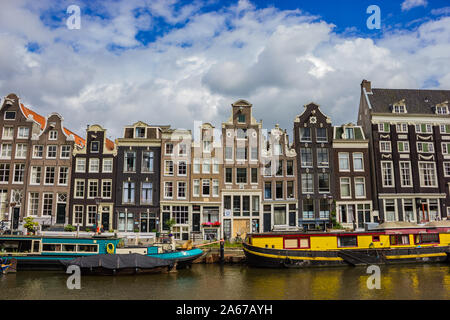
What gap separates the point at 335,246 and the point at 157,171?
23.7 m

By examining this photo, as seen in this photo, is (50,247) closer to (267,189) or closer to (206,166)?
(206,166)

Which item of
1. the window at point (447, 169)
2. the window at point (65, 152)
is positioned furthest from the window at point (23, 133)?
the window at point (447, 169)

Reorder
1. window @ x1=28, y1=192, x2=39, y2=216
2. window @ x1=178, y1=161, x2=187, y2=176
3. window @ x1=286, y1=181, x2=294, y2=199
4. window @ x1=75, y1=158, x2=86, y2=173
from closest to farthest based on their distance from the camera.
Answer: window @ x1=28, y1=192, x2=39, y2=216
window @ x1=75, y1=158, x2=86, y2=173
window @ x1=286, y1=181, x2=294, y2=199
window @ x1=178, y1=161, x2=187, y2=176

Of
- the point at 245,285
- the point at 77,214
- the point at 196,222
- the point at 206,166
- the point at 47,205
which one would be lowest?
the point at 245,285

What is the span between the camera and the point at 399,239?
120ft

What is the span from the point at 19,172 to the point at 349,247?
39.9 m

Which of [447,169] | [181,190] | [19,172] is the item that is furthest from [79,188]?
[447,169]

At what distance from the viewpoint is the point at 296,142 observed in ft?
163

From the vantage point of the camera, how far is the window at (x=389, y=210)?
160 feet

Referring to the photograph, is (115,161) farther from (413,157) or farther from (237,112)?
(413,157)

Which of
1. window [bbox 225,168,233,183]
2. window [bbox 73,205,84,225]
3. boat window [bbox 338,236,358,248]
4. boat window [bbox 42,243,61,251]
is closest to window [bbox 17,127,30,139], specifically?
window [bbox 73,205,84,225]

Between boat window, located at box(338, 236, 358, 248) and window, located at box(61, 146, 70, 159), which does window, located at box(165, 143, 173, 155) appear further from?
boat window, located at box(338, 236, 358, 248)

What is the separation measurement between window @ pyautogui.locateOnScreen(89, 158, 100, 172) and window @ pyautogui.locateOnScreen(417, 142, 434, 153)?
41468mm

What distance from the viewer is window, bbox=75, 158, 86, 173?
47969 millimetres
